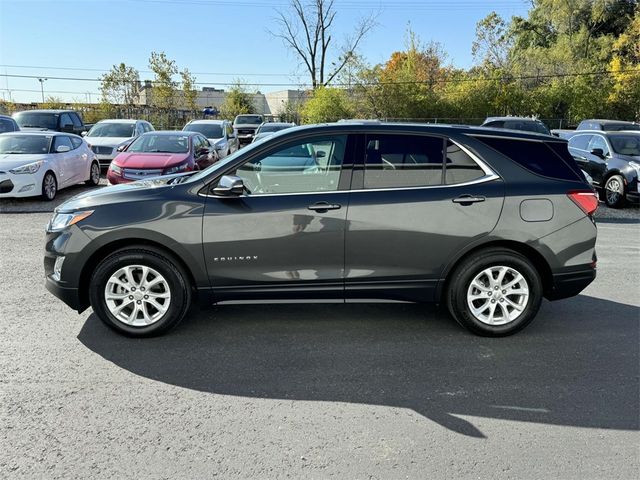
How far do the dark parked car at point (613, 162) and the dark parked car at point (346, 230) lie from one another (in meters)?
8.40

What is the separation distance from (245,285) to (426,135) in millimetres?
1997

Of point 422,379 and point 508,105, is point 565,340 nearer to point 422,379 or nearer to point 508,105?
point 422,379

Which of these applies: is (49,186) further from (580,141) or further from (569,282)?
(580,141)

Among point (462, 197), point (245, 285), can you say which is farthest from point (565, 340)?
point (245, 285)

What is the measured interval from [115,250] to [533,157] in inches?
143

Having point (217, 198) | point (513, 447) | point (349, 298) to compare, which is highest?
point (217, 198)

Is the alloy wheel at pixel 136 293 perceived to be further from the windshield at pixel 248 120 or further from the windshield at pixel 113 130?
the windshield at pixel 248 120

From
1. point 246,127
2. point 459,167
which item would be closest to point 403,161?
point 459,167

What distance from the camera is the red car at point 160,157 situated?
1137cm

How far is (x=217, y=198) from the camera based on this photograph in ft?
14.4

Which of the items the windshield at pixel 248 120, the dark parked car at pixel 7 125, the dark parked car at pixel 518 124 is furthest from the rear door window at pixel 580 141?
the windshield at pixel 248 120

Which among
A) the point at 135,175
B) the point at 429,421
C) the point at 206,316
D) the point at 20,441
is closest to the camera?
the point at 20,441

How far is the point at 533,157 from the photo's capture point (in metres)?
4.62

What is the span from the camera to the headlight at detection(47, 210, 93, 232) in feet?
14.3
